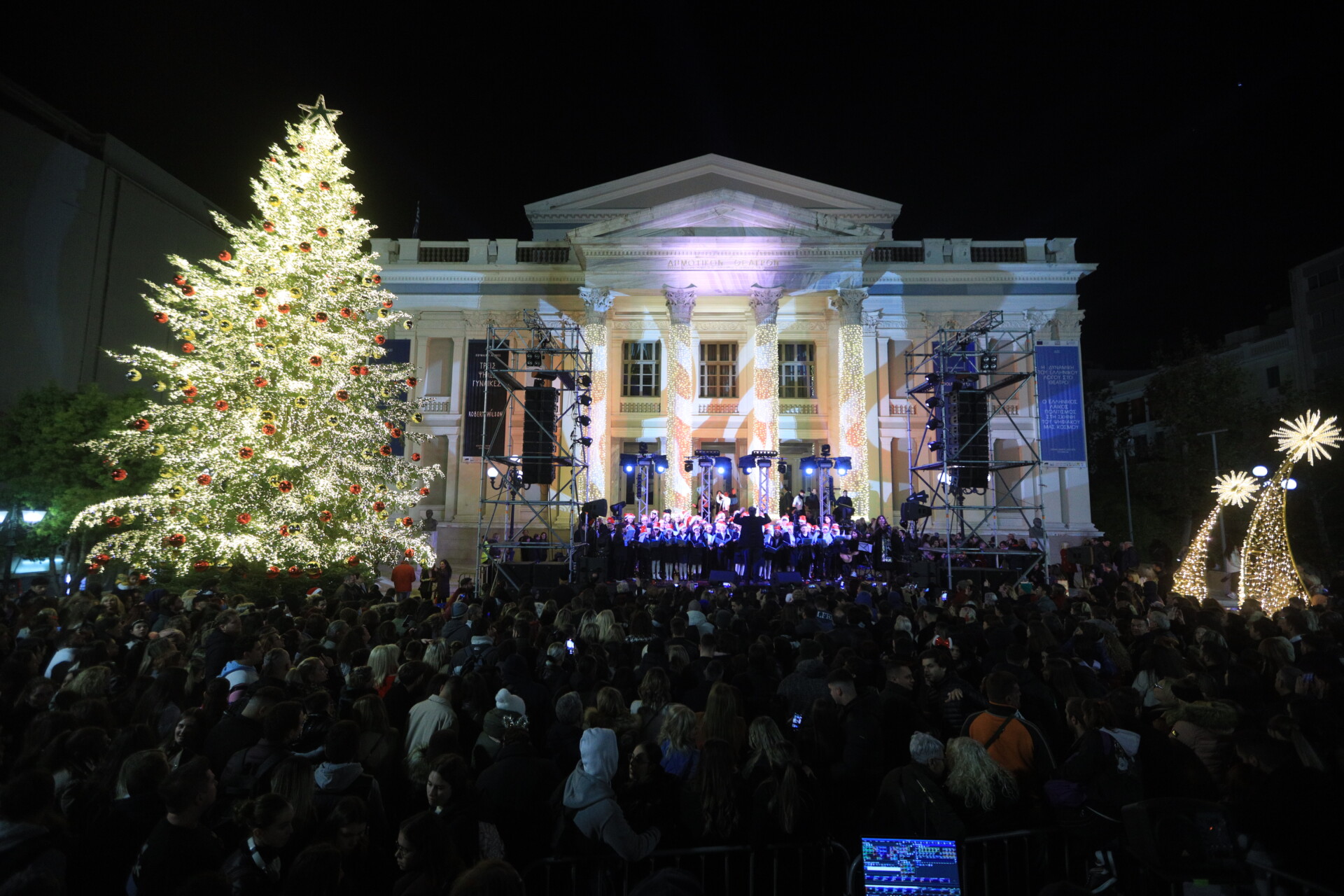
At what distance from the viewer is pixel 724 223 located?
2489cm

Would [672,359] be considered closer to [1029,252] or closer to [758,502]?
[758,502]

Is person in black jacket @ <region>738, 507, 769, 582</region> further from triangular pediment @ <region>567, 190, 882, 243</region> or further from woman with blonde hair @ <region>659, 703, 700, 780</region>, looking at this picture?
woman with blonde hair @ <region>659, 703, 700, 780</region>

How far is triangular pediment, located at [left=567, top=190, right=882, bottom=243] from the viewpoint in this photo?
24.0 metres

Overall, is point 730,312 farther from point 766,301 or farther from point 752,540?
point 752,540

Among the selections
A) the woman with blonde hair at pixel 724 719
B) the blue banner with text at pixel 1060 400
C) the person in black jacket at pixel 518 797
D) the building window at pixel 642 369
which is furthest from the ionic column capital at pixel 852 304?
the person in black jacket at pixel 518 797

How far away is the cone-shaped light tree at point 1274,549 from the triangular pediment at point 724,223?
13340 mm

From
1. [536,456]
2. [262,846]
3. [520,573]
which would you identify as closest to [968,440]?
[536,456]

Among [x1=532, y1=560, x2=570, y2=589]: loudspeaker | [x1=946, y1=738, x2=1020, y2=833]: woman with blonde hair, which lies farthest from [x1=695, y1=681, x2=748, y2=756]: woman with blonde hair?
[x1=532, y1=560, x2=570, y2=589]: loudspeaker

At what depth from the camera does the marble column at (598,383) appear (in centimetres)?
2456

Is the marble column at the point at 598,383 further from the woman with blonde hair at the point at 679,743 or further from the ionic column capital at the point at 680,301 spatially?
the woman with blonde hair at the point at 679,743

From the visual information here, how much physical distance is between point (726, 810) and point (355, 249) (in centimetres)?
1551

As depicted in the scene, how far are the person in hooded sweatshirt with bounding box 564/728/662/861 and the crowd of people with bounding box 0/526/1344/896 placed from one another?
0.01 meters

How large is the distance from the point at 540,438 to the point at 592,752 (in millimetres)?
14389

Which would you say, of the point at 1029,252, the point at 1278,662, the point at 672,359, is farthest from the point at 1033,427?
the point at 1278,662
